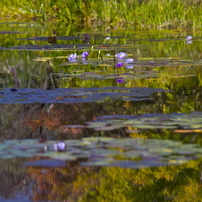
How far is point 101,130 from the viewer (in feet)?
14.0

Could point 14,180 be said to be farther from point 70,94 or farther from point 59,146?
point 70,94

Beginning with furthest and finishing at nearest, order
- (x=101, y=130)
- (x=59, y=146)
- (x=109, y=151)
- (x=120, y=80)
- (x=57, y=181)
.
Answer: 1. (x=120, y=80)
2. (x=101, y=130)
3. (x=59, y=146)
4. (x=109, y=151)
5. (x=57, y=181)

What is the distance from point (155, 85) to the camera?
631 cm

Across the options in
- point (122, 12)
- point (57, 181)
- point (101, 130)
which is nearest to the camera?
point (57, 181)

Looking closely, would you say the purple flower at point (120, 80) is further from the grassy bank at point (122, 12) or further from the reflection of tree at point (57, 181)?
the grassy bank at point (122, 12)

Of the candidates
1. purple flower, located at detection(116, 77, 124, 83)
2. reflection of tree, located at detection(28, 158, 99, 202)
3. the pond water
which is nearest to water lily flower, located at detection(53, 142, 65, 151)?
the pond water

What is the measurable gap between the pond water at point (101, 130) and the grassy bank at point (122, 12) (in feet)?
17.9

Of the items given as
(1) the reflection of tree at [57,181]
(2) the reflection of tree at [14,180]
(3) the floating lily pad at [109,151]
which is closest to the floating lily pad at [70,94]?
(3) the floating lily pad at [109,151]

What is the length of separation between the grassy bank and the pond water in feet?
17.9

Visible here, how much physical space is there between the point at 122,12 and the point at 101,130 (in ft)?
33.8

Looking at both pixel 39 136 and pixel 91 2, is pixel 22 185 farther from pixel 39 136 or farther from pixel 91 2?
pixel 91 2

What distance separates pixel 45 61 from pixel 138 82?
241cm

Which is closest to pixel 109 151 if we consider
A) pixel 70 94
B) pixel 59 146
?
pixel 59 146

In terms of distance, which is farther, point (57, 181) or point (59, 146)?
point (59, 146)
